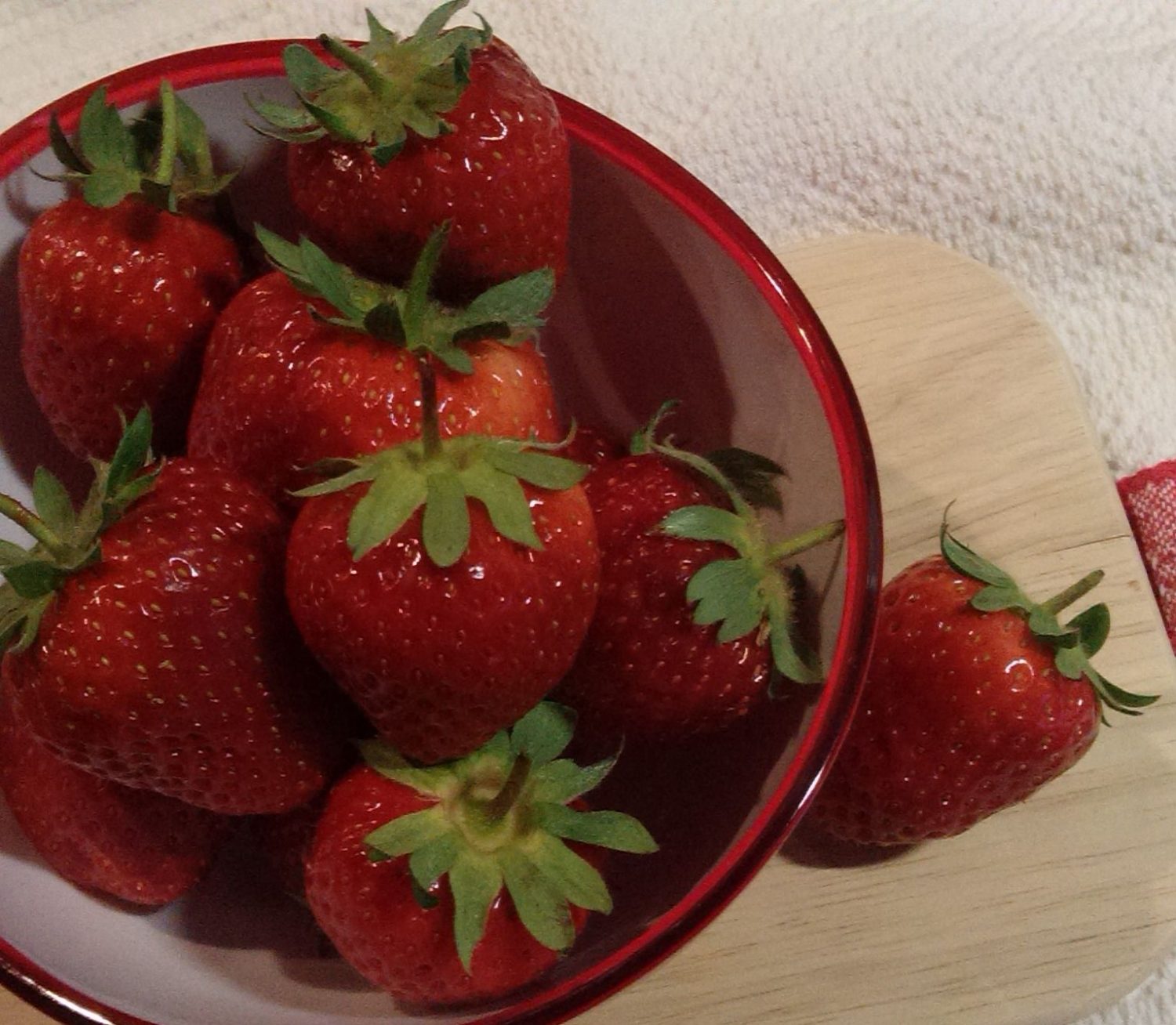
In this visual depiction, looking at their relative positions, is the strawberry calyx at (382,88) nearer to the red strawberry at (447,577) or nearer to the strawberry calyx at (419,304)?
the strawberry calyx at (419,304)

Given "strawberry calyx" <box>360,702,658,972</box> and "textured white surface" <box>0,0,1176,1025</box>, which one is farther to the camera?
"textured white surface" <box>0,0,1176,1025</box>

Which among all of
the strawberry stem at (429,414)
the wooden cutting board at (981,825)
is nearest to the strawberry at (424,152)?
the strawberry stem at (429,414)

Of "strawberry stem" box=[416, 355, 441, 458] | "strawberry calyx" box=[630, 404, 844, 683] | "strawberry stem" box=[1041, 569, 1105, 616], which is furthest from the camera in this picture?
"strawberry stem" box=[1041, 569, 1105, 616]

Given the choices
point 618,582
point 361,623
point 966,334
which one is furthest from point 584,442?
point 966,334

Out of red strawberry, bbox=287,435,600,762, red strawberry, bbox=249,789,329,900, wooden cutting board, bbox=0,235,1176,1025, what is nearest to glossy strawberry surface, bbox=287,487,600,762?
red strawberry, bbox=287,435,600,762

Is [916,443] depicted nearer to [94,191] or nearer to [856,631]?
[856,631]

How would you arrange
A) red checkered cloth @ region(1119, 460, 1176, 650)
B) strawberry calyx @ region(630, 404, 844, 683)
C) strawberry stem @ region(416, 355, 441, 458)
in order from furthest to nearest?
red checkered cloth @ region(1119, 460, 1176, 650)
strawberry calyx @ region(630, 404, 844, 683)
strawberry stem @ region(416, 355, 441, 458)

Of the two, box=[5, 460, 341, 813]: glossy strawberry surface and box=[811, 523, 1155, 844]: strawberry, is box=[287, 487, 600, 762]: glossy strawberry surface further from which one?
box=[811, 523, 1155, 844]: strawberry
